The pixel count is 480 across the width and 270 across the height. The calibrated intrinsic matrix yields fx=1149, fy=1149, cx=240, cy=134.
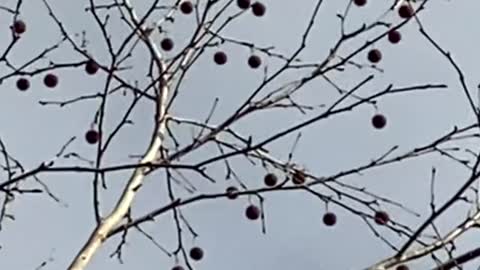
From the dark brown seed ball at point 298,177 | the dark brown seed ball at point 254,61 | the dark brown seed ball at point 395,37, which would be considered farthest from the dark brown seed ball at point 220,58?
the dark brown seed ball at point 298,177

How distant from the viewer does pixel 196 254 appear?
4219 millimetres

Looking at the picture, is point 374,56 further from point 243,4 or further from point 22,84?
point 22,84

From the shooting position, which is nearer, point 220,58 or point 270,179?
point 270,179

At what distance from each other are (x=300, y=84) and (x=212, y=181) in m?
0.71

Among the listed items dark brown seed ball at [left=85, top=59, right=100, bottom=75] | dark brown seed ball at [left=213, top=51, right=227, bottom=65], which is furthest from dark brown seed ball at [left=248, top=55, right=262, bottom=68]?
dark brown seed ball at [left=85, top=59, right=100, bottom=75]

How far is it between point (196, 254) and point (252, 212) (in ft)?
1.16

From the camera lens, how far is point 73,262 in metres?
3.56

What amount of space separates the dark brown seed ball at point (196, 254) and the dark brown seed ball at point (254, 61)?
30.2 inches

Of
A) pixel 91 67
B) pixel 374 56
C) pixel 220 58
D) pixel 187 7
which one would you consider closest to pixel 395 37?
pixel 374 56

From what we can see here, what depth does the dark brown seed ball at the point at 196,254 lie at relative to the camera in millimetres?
4199

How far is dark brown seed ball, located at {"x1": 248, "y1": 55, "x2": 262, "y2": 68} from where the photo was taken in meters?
4.49

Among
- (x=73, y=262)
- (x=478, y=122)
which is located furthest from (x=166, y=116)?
(x=478, y=122)

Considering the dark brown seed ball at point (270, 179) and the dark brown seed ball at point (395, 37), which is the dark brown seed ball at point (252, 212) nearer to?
the dark brown seed ball at point (270, 179)

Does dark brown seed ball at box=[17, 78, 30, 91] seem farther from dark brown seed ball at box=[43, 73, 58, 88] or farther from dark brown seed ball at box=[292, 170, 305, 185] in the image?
dark brown seed ball at box=[292, 170, 305, 185]
